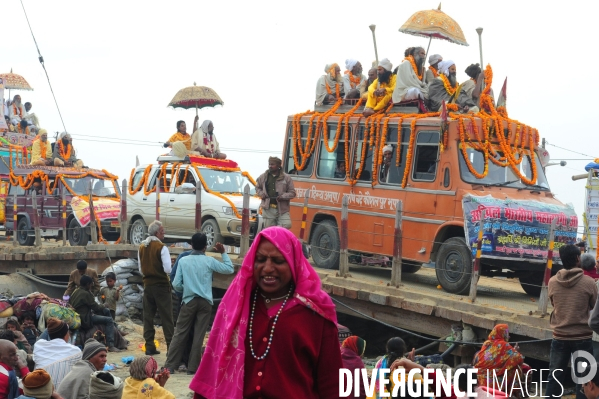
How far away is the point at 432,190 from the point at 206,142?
25.0 ft

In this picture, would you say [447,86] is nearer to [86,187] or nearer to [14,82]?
[86,187]

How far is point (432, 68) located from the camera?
14.4 m

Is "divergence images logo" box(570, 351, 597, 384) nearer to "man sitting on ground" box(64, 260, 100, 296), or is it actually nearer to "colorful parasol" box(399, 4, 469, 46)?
"man sitting on ground" box(64, 260, 100, 296)

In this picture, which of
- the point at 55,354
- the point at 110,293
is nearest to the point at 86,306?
the point at 110,293

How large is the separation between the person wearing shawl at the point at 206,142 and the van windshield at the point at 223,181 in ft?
3.86

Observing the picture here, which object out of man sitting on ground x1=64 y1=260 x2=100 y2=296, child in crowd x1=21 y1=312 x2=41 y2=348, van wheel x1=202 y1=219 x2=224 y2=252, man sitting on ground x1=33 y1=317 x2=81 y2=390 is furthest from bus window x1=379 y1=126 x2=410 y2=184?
man sitting on ground x1=33 y1=317 x2=81 y2=390

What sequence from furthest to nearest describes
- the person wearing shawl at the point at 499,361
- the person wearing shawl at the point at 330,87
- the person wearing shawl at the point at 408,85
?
the person wearing shawl at the point at 330,87 < the person wearing shawl at the point at 408,85 < the person wearing shawl at the point at 499,361

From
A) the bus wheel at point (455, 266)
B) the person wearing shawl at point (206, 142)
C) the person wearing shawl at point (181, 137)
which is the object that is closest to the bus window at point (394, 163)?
the bus wheel at point (455, 266)

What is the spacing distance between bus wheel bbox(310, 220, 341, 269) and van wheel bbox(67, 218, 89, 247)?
658 cm

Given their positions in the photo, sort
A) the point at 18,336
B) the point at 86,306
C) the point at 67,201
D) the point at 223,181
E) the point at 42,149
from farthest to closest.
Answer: the point at 42,149, the point at 67,201, the point at 223,181, the point at 86,306, the point at 18,336

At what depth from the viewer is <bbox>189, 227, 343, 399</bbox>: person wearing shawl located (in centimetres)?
399

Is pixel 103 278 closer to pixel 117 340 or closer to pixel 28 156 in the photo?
pixel 117 340

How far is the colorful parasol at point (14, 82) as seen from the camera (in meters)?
34.2

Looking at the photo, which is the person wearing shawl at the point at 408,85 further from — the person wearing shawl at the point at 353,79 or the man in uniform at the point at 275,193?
the man in uniform at the point at 275,193
